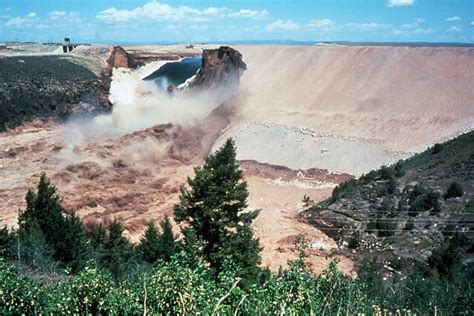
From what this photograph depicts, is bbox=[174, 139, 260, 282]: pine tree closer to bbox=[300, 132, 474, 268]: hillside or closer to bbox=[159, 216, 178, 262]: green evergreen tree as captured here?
bbox=[159, 216, 178, 262]: green evergreen tree

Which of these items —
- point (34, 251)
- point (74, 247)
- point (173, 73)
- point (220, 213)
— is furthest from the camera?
point (173, 73)

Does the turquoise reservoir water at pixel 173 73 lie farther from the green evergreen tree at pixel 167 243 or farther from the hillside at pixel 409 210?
the green evergreen tree at pixel 167 243

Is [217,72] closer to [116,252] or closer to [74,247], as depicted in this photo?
[116,252]

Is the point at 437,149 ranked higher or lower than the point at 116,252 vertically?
higher

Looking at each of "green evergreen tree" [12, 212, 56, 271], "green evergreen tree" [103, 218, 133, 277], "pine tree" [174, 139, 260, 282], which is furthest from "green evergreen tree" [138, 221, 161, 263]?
"green evergreen tree" [12, 212, 56, 271]

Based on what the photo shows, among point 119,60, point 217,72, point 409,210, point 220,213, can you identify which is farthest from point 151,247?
point 119,60

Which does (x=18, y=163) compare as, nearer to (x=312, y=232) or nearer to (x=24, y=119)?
(x=24, y=119)

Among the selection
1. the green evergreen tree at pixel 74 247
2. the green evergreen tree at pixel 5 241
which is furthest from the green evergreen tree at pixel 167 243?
the green evergreen tree at pixel 5 241
